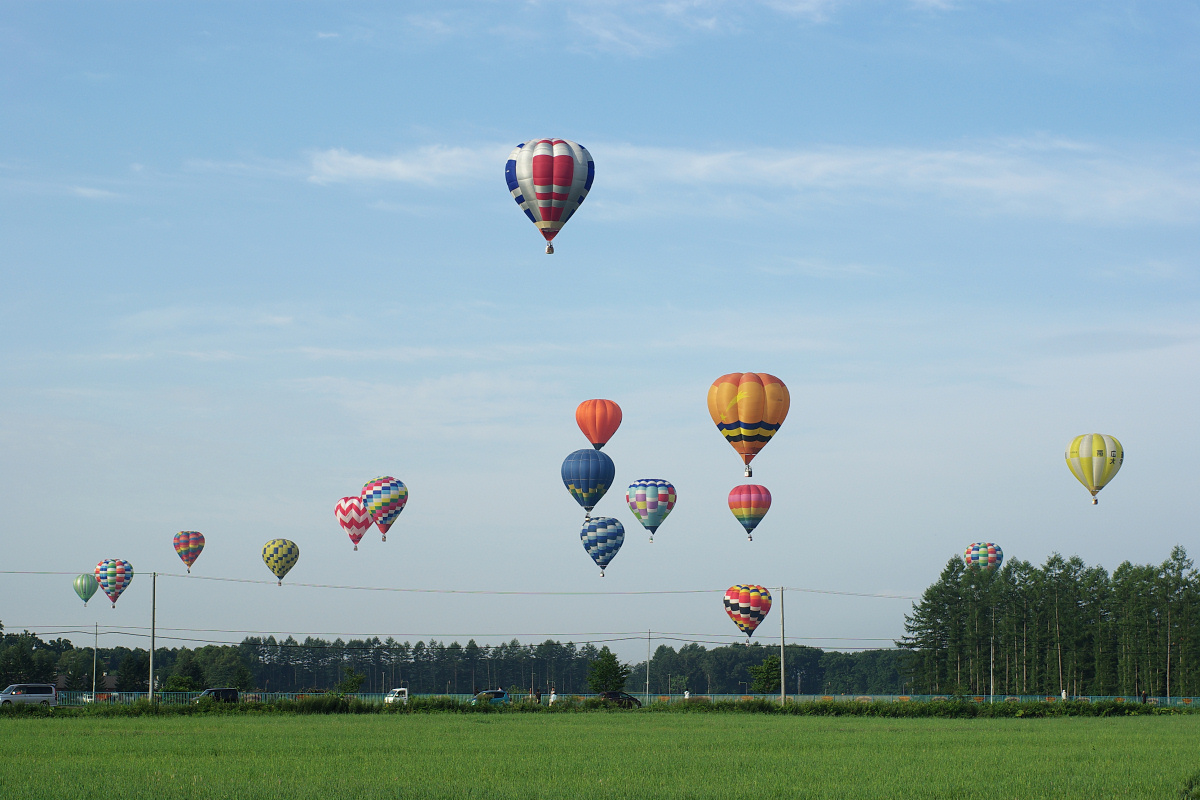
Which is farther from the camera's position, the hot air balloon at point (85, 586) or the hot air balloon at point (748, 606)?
the hot air balloon at point (85, 586)

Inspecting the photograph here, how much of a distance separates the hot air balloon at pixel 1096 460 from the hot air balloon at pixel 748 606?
23813 mm

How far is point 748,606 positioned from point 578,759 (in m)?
51.6

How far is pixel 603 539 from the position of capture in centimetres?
7731

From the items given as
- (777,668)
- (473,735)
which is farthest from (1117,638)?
(473,735)

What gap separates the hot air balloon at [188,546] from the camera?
95188 millimetres

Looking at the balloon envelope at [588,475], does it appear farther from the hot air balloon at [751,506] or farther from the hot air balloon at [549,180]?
the hot air balloon at [549,180]

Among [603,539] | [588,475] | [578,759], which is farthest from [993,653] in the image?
[578,759]

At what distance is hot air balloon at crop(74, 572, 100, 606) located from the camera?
99188mm

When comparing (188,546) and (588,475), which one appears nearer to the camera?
(588,475)

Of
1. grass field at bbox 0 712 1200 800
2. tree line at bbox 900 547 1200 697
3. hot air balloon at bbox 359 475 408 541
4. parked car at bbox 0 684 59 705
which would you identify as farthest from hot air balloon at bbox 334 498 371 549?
tree line at bbox 900 547 1200 697

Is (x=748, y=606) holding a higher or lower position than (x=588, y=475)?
lower

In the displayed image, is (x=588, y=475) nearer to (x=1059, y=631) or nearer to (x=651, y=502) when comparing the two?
(x=651, y=502)

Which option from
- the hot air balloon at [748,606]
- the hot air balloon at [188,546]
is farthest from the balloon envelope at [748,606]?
the hot air balloon at [188,546]

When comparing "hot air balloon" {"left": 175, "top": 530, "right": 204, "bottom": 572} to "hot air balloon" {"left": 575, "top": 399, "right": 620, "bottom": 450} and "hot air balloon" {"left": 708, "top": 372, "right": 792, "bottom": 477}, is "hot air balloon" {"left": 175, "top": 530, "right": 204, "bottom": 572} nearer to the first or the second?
"hot air balloon" {"left": 575, "top": 399, "right": 620, "bottom": 450}
